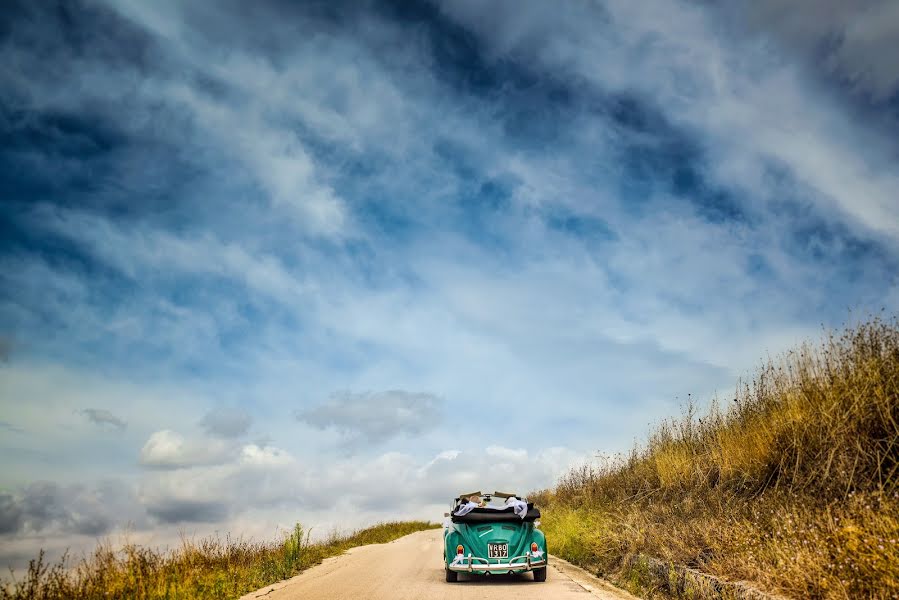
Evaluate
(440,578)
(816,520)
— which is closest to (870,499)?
(816,520)

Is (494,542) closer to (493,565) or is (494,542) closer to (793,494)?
(493,565)

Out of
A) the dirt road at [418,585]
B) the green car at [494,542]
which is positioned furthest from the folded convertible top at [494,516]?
the dirt road at [418,585]

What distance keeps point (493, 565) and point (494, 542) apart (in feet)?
1.41

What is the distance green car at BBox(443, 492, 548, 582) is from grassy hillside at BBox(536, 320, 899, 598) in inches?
73.3

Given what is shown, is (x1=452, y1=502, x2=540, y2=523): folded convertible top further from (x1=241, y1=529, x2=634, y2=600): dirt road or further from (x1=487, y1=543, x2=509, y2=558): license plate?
(x1=241, y1=529, x2=634, y2=600): dirt road

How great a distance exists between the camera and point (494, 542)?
490 inches

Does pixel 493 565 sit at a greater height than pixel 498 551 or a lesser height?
lesser

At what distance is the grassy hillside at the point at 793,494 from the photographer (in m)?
6.82

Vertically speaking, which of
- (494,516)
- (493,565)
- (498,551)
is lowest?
(493,565)

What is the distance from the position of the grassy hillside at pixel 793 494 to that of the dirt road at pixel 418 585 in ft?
3.29

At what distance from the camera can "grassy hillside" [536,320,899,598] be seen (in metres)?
6.82

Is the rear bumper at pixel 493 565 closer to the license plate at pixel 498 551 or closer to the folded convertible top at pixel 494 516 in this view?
the license plate at pixel 498 551

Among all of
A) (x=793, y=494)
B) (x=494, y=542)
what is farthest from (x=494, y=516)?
(x=793, y=494)

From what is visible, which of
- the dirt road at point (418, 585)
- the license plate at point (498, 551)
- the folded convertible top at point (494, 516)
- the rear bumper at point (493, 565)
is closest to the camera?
the dirt road at point (418, 585)
